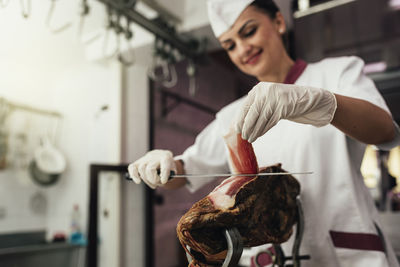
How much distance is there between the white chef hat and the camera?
1239 millimetres

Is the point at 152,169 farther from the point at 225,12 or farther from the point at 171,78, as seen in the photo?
the point at 171,78

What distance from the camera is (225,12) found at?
127 centimetres

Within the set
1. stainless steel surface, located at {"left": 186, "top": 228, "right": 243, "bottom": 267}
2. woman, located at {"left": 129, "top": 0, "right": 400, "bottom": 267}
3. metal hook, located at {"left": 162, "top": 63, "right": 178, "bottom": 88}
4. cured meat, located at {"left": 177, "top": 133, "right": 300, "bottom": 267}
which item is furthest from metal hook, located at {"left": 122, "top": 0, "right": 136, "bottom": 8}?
stainless steel surface, located at {"left": 186, "top": 228, "right": 243, "bottom": 267}

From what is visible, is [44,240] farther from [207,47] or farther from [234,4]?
[234,4]

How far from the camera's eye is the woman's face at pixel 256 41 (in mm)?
1232

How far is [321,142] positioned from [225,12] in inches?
24.1

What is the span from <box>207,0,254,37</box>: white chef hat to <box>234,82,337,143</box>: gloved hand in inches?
20.5

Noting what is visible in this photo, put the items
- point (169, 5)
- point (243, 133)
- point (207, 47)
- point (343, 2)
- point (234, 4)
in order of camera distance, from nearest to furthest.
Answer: point (243, 133) → point (234, 4) → point (343, 2) → point (169, 5) → point (207, 47)

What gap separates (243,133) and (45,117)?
330 centimetres

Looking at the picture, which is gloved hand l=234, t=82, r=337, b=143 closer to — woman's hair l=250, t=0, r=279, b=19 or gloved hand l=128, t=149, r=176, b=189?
gloved hand l=128, t=149, r=176, b=189

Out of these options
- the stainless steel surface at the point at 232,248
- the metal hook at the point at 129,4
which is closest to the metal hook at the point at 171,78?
the metal hook at the point at 129,4

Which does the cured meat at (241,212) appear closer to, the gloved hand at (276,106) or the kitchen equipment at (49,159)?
the gloved hand at (276,106)

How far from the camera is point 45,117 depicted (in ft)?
11.8

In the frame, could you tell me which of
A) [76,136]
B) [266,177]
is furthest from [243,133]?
[76,136]
